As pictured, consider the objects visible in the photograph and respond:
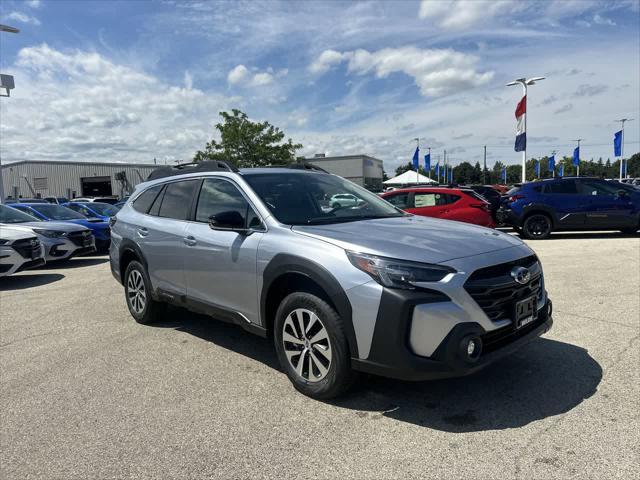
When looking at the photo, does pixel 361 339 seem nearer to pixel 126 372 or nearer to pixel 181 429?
pixel 181 429

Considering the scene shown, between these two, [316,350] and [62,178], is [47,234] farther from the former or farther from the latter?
[62,178]

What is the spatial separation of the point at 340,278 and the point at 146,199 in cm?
349

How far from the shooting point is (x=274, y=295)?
12.3ft

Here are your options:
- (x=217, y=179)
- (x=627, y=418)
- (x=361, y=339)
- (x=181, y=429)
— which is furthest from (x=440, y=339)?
(x=217, y=179)

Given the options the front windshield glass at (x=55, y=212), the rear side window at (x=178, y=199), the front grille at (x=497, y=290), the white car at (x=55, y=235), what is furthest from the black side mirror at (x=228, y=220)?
the front windshield glass at (x=55, y=212)

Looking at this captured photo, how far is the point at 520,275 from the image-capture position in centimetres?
329

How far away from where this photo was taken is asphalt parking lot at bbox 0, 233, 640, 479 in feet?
8.81

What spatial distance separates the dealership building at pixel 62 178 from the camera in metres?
60.9

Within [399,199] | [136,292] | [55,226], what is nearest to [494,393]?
[136,292]

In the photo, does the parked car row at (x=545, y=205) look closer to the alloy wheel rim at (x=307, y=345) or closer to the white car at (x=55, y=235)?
the white car at (x=55, y=235)

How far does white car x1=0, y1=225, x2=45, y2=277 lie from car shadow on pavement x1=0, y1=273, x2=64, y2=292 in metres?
0.32

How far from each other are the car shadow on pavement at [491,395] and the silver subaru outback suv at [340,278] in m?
0.39

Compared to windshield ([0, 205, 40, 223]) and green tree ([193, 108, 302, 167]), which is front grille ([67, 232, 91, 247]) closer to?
windshield ([0, 205, 40, 223])

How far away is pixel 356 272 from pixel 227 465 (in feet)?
4.50
